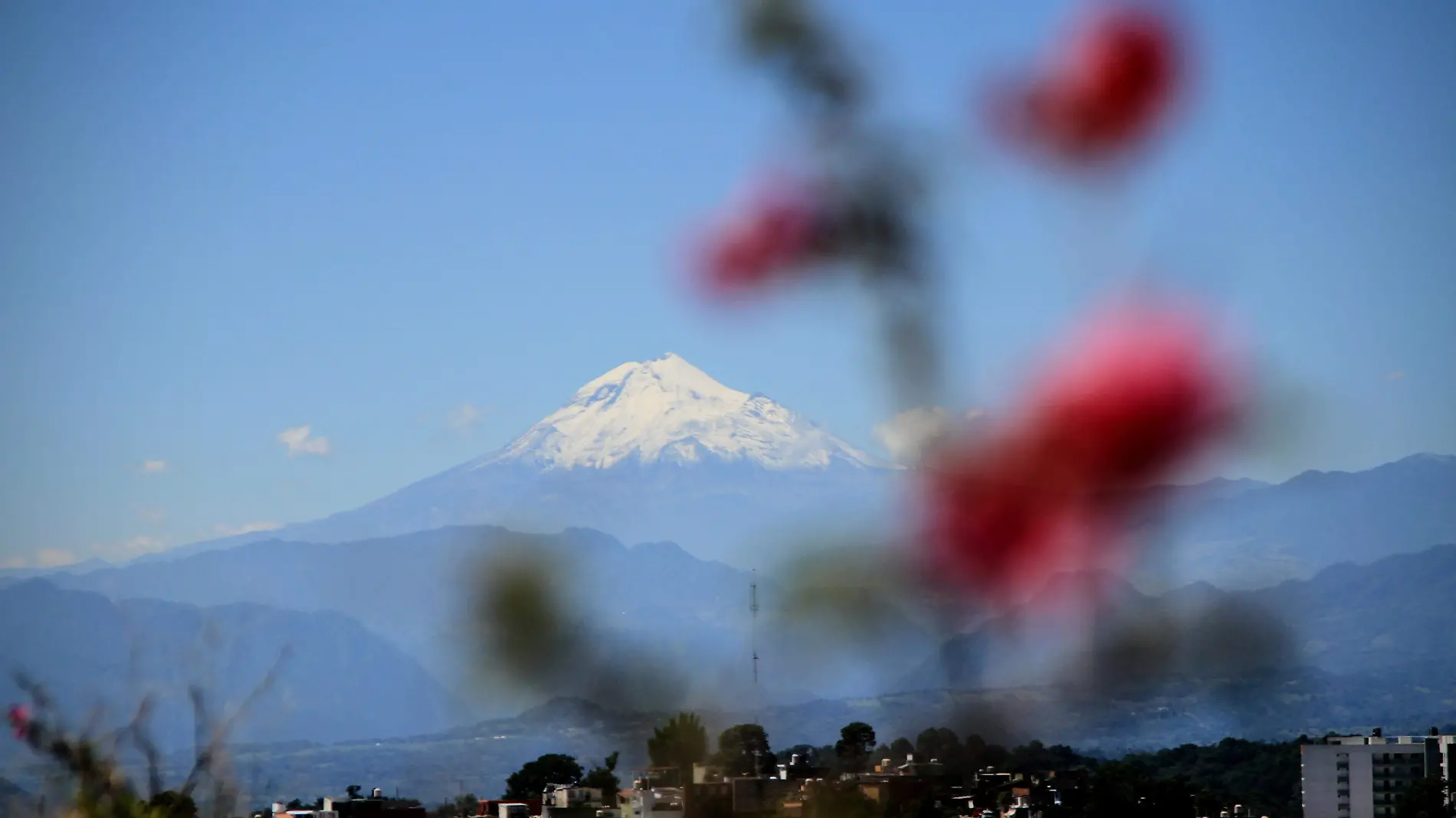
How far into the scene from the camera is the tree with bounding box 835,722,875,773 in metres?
4.39

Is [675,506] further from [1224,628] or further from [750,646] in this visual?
[1224,628]

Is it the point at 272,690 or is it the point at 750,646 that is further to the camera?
the point at 272,690

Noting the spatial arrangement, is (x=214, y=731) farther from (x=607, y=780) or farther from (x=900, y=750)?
(x=900, y=750)

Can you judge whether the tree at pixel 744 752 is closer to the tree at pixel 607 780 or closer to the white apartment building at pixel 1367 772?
the tree at pixel 607 780

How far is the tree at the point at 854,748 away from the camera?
14.4 ft

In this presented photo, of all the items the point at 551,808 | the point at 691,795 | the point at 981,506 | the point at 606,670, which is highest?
the point at 981,506

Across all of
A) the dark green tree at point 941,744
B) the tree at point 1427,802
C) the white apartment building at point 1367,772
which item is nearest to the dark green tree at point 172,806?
the dark green tree at point 941,744

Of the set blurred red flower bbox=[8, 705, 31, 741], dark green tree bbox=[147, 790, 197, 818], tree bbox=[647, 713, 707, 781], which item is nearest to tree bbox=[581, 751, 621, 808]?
tree bbox=[647, 713, 707, 781]

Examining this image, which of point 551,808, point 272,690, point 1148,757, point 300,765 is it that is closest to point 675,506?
point 272,690

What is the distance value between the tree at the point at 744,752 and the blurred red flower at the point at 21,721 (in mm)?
2473

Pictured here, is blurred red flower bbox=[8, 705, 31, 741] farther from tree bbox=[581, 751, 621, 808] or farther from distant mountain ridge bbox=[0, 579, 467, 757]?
tree bbox=[581, 751, 621, 808]

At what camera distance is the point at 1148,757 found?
14.5 feet

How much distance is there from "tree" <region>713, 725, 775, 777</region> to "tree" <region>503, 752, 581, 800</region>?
0.42m

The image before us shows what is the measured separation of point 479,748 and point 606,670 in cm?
39
